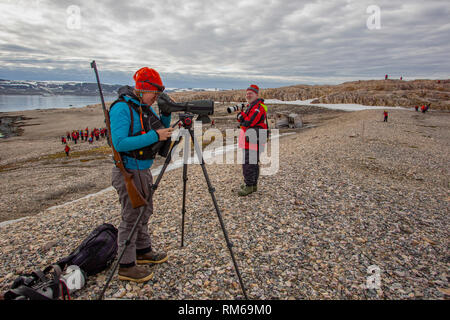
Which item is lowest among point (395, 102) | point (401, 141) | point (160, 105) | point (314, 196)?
point (314, 196)

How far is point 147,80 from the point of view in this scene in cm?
358

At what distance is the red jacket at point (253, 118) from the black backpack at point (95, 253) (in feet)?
15.0

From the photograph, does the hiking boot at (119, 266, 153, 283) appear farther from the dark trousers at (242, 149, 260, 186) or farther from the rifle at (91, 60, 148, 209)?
the dark trousers at (242, 149, 260, 186)

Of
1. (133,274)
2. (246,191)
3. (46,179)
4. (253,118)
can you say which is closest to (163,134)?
(133,274)

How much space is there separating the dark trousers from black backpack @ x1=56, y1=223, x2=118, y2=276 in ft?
14.8

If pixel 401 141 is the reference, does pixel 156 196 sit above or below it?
below

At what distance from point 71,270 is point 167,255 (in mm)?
1751

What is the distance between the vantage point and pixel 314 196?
27.2 ft

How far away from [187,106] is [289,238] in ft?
13.6

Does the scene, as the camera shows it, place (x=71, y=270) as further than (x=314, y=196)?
No

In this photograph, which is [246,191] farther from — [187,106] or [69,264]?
[69,264]

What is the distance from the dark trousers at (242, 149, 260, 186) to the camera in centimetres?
748
